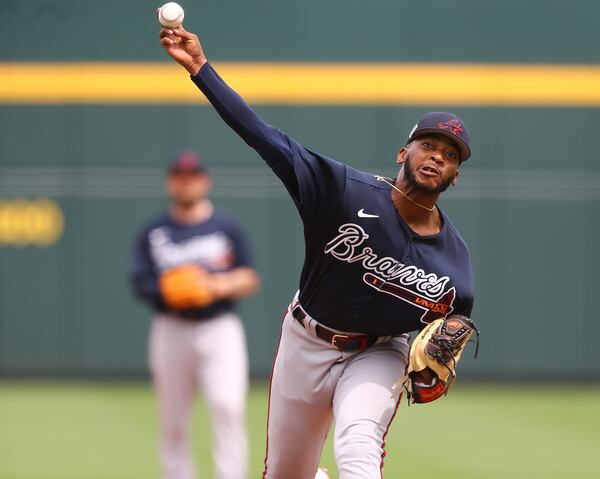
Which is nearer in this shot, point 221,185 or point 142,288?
point 142,288

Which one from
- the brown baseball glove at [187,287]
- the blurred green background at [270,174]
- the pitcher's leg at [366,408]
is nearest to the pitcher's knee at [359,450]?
the pitcher's leg at [366,408]

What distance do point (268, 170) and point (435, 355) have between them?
8032mm

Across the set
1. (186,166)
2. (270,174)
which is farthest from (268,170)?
(186,166)

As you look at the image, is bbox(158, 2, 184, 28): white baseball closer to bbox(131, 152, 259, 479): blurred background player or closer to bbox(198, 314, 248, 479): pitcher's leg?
bbox(131, 152, 259, 479): blurred background player

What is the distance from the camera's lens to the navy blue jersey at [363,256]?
4.51m

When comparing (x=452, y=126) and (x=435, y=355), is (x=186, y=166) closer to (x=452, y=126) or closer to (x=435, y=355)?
(x=452, y=126)

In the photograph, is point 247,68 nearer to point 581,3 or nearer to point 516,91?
point 516,91

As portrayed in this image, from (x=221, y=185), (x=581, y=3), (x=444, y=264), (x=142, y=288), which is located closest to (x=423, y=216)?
(x=444, y=264)

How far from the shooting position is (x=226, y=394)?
6723 millimetres

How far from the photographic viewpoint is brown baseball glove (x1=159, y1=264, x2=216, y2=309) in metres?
6.75

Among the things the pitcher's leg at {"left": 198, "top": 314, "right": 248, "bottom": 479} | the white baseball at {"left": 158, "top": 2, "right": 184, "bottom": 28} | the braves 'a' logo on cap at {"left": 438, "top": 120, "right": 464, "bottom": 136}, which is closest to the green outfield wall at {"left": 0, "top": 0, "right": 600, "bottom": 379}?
the pitcher's leg at {"left": 198, "top": 314, "right": 248, "bottom": 479}

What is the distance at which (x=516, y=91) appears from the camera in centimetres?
1257

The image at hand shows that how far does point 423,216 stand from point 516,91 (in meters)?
8.19

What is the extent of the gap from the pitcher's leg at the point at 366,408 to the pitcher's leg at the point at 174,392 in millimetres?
2321
